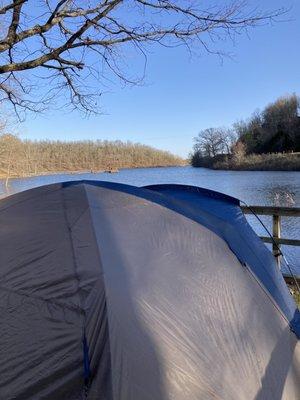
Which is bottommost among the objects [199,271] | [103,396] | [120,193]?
[103,396]

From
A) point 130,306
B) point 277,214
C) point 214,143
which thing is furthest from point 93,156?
point 130,306

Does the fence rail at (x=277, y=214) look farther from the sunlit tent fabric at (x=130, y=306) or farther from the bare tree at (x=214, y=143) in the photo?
the bare tree at (x=214, y=143)

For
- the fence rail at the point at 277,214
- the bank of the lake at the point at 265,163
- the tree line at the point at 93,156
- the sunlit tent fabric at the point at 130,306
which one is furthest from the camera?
the tree line at the point at 93,156

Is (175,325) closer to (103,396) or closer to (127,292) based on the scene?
(127,292)

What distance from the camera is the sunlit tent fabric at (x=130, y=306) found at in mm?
2516

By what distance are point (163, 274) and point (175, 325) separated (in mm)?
325

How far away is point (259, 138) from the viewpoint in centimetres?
9862

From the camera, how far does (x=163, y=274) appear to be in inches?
113

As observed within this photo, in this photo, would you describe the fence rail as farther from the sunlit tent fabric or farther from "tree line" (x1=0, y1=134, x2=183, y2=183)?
"tree line" (x1=0, y1=134, x2=183, y2=183)

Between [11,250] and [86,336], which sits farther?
[11,250]

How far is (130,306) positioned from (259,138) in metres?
99.8

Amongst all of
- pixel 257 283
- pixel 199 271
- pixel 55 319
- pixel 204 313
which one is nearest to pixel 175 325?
pixel 204 313

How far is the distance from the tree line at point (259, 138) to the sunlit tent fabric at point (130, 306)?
77.2m

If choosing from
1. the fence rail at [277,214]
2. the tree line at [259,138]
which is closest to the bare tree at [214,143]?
the tree line at [259,138]
